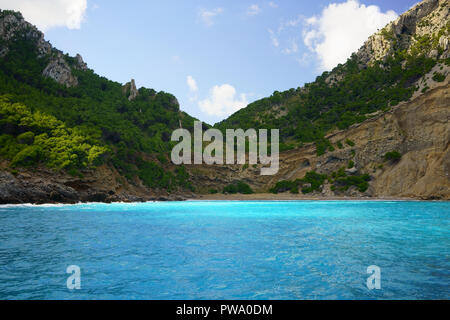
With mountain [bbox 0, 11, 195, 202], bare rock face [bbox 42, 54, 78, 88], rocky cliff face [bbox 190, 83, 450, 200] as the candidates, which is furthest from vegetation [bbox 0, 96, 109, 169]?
rocky cliff face [bbox 190, 83, 450, 200]

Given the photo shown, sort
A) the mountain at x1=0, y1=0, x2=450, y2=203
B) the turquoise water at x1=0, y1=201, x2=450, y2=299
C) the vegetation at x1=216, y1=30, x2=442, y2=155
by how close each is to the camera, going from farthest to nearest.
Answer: the vegetation at x1=216, y1=30, x2=442, y2=155 → the mountain at x1=0, y1=0, x2=450, y2=203 → the turquoise water at x1=0, y1=201, x2=450, y2=299

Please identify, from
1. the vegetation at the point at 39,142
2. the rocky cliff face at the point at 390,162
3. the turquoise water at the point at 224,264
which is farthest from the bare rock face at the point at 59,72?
the turquoise water at the point at 224,264

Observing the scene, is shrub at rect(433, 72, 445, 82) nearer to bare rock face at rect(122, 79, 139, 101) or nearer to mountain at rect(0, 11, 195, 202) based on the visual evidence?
mountain at rect(0, 11, 195, 202)

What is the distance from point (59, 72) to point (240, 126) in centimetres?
4562

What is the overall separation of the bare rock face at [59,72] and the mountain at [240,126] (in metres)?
0.29

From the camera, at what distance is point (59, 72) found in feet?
218

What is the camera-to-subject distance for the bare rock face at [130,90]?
82863 millimetres

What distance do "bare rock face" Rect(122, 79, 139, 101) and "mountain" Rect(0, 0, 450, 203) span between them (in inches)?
13.7

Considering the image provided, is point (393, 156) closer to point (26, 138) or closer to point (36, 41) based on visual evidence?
point (26, 138)

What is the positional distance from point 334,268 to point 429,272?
7.93 feet

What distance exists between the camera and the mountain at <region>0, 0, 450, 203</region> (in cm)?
4231

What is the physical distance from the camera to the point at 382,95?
65.3m
